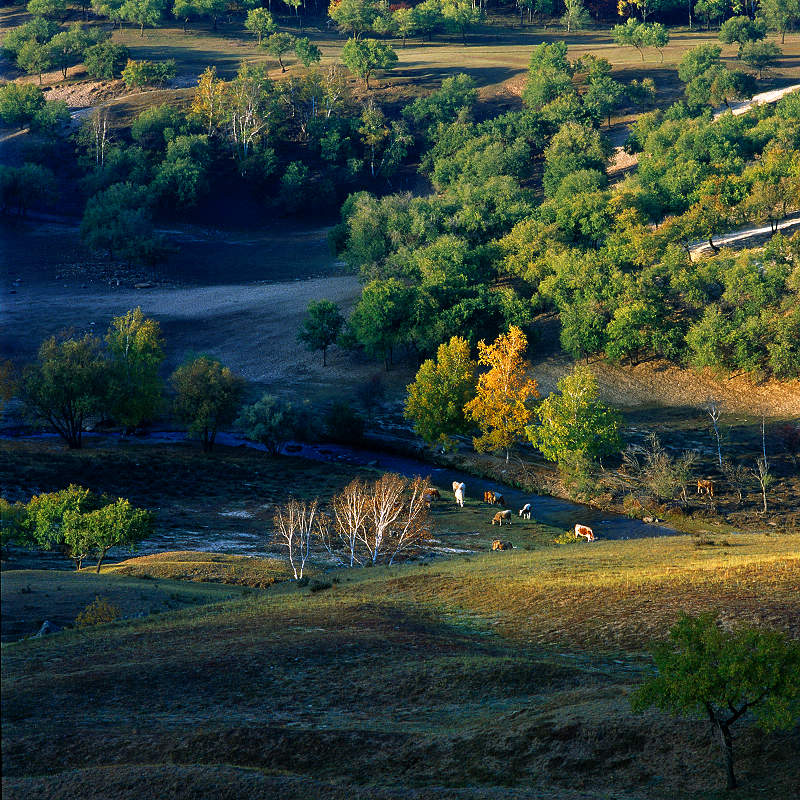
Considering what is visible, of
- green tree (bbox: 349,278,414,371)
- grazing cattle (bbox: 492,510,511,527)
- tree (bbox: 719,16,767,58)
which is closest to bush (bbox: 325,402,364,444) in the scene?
green tree (bbox: 349,278,414,371)

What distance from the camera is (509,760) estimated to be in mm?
26625

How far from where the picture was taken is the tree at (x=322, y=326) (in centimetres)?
10569

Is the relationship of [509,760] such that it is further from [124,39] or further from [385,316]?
[124,39]

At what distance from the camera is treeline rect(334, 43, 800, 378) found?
97.2 metres

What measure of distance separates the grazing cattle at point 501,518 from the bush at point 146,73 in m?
130

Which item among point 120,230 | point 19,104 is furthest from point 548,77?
point 19,104

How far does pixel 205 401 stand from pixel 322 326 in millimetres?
24462

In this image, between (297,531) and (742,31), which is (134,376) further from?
(742,31)

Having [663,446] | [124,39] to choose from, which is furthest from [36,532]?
[124,39]

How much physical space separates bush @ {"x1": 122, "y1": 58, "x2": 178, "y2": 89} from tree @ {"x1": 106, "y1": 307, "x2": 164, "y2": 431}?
3609 inches

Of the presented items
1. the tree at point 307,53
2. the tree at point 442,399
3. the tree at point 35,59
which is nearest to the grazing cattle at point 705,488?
the tree at point 442,399

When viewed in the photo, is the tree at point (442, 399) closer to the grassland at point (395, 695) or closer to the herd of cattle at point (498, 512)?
the herd of cattle at point (498, 512)

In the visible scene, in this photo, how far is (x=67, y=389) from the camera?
264 feet

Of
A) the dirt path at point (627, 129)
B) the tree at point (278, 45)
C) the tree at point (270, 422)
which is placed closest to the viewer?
the tree at point (270, 422)
